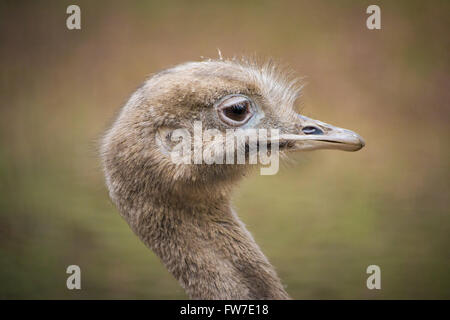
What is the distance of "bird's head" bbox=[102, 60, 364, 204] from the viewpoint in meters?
1.84

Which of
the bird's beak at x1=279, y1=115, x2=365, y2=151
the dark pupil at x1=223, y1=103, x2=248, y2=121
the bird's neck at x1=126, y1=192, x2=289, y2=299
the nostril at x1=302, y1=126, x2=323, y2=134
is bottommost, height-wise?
the bird's neck at x1=126, y1=192, x2=289, y2=299

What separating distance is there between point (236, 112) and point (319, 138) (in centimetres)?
30

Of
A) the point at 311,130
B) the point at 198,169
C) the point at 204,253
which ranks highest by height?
the point at 311,130

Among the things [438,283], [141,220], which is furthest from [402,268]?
[141,220]

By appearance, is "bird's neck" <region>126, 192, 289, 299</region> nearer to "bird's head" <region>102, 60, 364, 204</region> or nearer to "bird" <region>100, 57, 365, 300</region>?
"bird" <region>100, 57, 365, 300</region>

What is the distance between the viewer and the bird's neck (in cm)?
189

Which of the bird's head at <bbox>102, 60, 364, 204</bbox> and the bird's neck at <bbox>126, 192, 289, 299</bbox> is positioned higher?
the bird's head at <bbox>102, 60, 364, 204</bbox>

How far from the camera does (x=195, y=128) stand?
1.84m

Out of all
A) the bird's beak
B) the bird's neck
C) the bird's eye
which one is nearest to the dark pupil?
the bird's eye

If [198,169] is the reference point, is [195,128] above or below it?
above

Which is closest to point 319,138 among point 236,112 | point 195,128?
point 236,112

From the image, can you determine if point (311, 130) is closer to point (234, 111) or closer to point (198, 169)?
point (234, 111)

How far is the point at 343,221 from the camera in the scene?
16.1 ft

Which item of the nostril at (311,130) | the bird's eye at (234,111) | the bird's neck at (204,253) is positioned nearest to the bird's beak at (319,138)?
the nostril at (311,130)
